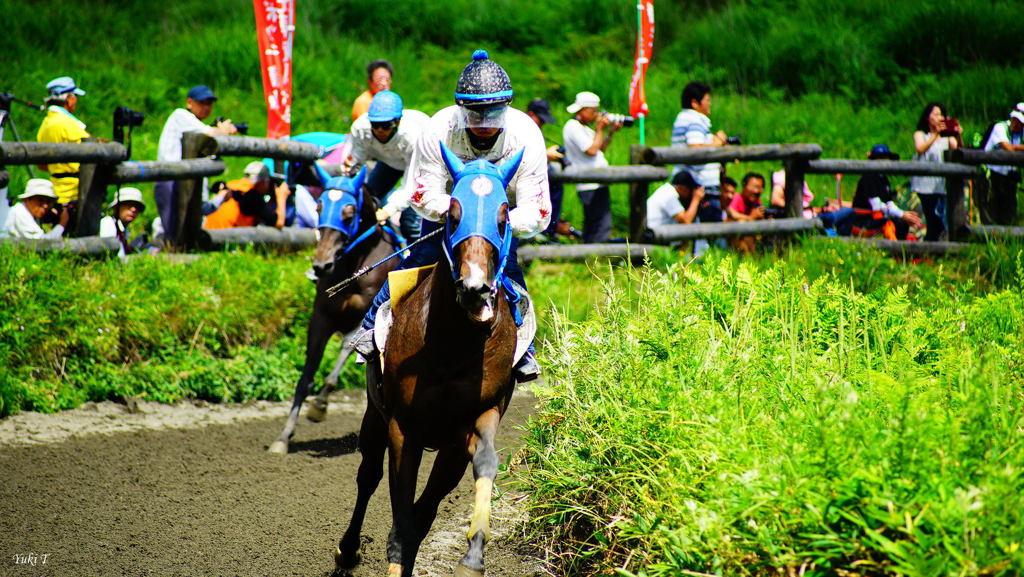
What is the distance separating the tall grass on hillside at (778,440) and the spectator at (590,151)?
194 inches

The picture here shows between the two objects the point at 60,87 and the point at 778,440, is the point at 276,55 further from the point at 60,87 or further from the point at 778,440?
the point at 778,440

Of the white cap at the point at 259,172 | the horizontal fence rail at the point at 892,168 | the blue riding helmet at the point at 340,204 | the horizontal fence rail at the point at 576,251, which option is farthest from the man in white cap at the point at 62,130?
the horizontal fence rail at the point at 892,168

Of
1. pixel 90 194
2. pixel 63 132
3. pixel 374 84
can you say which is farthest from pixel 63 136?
pixel 374 84

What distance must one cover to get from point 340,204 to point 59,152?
2.82 metres

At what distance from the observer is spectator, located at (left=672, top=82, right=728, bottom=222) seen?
38.8 ft

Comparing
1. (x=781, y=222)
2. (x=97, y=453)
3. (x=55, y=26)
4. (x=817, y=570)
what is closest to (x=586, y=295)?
(x=781, y=222)

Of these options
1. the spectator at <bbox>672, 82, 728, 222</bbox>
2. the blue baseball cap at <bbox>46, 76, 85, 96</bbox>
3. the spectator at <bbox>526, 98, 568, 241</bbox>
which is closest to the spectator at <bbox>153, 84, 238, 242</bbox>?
the blue baseball cap at <bbox>46, 76, 85, 96</bbox>

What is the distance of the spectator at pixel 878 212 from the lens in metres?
12.8

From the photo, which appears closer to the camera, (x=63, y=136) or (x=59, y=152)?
(x=59, y=152)

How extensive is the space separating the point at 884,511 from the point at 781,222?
29.5ft

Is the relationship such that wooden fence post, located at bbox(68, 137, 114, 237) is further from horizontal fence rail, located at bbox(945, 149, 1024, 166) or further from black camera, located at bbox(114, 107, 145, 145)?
horizontal fence rail, located at bbox(945, 149, 1024, 166)

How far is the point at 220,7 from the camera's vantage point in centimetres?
2130

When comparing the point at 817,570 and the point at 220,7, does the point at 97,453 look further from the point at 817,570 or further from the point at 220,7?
the point at 220,7

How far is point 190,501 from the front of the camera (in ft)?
21.0
